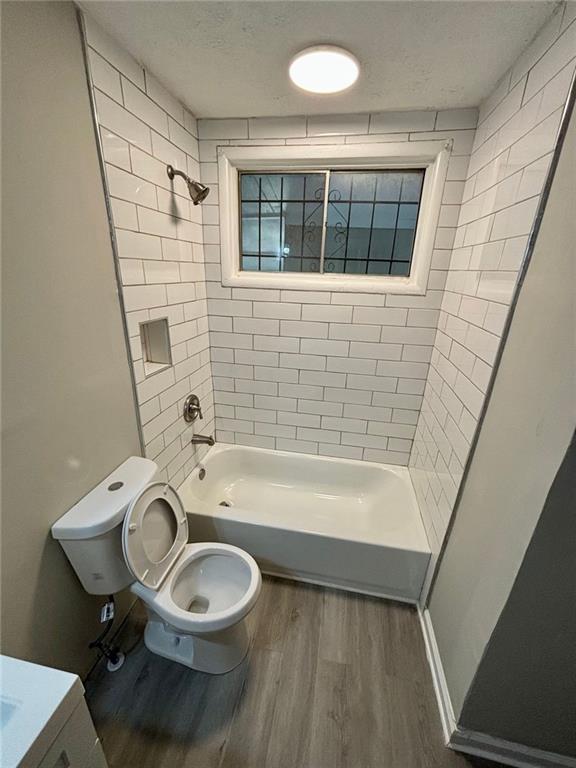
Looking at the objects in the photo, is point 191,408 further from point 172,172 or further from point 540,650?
point 540,650

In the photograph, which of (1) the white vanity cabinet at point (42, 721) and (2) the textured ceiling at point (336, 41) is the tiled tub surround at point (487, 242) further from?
(1) the white vanity cabinet at point (42, 721)

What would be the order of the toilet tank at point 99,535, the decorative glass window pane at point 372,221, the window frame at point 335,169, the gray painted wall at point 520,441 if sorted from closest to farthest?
the gray painted wall at point 520,441, the toilet tank at point 99,535, the window frame at point 335,169, the decorative glass window pane at point 372,221

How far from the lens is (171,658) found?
126 centimetres

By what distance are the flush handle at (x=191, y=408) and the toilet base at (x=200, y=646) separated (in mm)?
931

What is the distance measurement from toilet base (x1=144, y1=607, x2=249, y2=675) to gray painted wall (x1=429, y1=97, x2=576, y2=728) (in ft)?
2.79

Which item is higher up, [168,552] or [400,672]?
[168,552]

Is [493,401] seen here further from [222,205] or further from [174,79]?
[174,79]

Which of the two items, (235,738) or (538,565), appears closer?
(538,565)

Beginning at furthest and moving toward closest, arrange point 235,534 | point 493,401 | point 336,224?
point 336,224, point 235,534, point 493,401

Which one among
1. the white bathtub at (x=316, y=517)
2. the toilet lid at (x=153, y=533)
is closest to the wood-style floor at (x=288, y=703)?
the white bathtub at (x=316, y=517)

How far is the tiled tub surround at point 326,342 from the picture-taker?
1.51 meters

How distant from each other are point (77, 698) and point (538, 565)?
1.13 m

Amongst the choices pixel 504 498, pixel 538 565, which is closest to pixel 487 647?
pixel 538 565

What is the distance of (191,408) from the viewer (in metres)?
1.78
